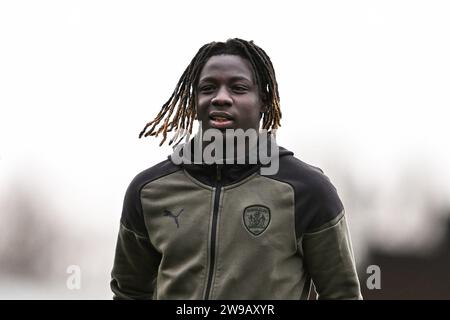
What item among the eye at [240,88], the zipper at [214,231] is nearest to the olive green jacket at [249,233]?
A: the zipper at [214,231]

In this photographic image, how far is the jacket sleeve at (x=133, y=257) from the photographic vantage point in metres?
4.45

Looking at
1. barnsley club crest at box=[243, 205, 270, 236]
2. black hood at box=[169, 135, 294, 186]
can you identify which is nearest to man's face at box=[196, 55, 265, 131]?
black hood at box=[169, 135, 294, 186]

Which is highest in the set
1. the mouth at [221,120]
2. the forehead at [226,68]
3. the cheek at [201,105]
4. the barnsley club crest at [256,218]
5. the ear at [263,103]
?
the forehead at [226,68]

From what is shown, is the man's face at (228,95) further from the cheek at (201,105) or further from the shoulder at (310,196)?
the shoulder at (310,196)

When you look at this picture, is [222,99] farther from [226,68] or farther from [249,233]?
[249,233]

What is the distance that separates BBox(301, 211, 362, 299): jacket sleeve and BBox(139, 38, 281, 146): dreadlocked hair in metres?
0.68

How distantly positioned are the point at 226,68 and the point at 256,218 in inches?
27.5

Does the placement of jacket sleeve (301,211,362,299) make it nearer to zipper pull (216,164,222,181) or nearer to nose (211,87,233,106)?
zipper pull (216,164,222,181)

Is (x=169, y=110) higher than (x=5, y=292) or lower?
higher

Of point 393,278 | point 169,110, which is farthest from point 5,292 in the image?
point 169,110
